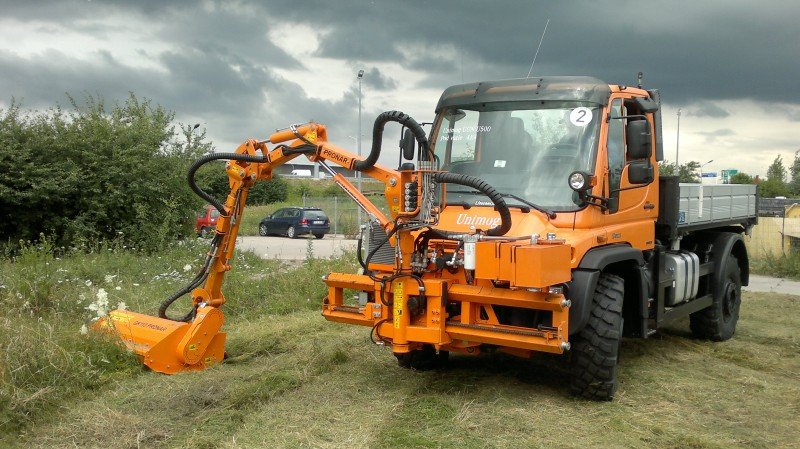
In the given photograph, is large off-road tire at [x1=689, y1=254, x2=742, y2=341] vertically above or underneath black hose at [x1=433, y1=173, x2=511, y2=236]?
underneath

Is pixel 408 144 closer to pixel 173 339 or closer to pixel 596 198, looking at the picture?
pixel 596 198

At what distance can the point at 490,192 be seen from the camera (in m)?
5.81

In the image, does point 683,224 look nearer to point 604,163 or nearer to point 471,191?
point 604,163

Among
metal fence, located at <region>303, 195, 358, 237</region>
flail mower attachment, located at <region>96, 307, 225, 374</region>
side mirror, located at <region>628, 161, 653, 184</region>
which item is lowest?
flail mower attachment, located at <region>96, 307, 225, 374</region>

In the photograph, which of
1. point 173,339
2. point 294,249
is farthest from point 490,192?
point 294,249

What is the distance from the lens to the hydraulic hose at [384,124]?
19.8 ft

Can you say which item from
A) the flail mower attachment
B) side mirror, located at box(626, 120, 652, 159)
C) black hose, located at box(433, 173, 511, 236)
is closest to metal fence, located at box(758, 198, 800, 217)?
side mirror, located at box(626, 120, 652, 159)

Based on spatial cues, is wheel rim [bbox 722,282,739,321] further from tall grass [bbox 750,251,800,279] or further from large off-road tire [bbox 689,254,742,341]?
tall grass [bbox 750,251,800,279]

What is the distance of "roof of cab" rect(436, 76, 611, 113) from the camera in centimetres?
681

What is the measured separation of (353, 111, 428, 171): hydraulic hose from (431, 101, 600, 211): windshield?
96 centimetres

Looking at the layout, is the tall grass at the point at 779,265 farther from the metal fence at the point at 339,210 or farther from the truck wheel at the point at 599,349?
the metal fence at the point at 339,210

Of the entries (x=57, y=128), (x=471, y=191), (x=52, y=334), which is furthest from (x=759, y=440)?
(x=57, y=128)

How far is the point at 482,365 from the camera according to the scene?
7582 millimetres

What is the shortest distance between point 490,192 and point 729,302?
548cm
